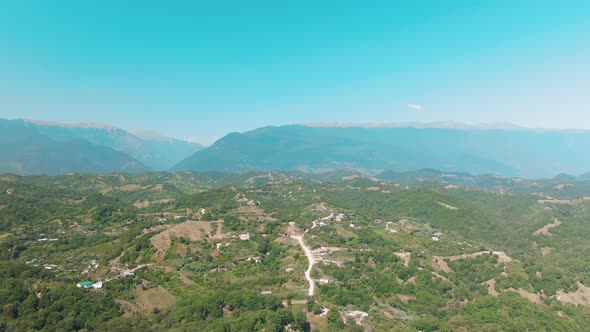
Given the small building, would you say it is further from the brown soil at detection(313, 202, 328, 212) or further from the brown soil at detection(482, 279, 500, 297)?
the brown soil at detection(482, 279, 500, 297)

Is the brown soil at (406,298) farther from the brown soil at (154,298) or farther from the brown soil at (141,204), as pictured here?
the brown soil at (141,204)

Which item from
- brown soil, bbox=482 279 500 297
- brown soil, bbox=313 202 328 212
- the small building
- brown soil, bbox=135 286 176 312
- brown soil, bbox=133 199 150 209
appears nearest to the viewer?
brown soil, bbox=135 286 176 312

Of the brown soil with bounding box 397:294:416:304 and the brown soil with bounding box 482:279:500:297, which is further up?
the brown soil with bounding box 397:294:416:304

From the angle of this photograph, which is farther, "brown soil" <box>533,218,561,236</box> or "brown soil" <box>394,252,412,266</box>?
"brown soil" <box>533,218,561,236</box>

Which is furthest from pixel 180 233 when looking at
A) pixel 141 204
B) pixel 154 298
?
pixel 141 204

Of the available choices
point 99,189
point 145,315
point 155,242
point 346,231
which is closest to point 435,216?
point 346,231

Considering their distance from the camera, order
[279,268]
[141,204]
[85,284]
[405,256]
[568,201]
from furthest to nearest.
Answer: [568,201] < [141,204] < [405,256] < [279,268] < [85,284]

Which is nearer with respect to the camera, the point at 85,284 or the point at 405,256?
the point at 85,284

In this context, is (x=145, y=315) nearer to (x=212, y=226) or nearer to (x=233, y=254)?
(x=233, y=254)

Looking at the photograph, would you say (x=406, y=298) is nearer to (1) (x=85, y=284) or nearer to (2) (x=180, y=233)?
(2) (x=180, y=233)

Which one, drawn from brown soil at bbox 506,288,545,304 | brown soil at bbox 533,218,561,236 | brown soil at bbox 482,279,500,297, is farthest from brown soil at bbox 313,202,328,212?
brown soil at bbox 533,218,561,236

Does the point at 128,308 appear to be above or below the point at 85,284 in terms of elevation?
below
